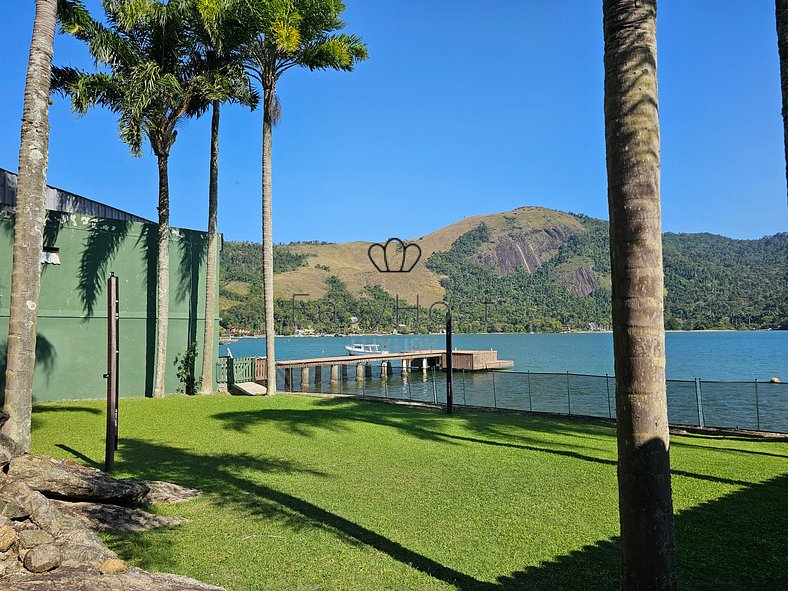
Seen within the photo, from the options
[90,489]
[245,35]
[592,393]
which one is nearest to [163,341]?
[245,35]

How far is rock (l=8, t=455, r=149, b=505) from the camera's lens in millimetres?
6090

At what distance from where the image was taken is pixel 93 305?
59.4 ft

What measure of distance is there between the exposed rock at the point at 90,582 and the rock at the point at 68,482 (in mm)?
2120

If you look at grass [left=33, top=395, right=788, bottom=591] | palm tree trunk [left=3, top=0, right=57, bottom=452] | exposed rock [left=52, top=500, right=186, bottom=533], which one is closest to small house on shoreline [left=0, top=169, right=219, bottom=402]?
grass [left=33, top=395, right=788, bottom=591]

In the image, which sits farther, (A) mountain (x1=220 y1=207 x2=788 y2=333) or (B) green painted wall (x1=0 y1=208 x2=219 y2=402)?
(A) mountain (x1=220 y1=207 x2=788 y2=333)

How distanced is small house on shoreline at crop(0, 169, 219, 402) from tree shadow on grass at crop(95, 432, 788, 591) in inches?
391

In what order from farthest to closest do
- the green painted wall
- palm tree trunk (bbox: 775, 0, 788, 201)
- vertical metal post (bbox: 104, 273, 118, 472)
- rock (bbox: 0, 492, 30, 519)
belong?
the green painted wall
vertical metal post (bbox: 104, 273, 118, 472)
palm tree trunk (bbox: 775, 0, 788, 201)
rock (bbox: 0, 492, 30, 519)

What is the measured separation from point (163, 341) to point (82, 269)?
125 inches

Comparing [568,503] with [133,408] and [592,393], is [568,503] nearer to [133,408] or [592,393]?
[133,408]

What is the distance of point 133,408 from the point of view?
16.2m

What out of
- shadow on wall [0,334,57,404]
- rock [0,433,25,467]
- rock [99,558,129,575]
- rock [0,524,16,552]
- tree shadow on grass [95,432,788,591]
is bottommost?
tree shadow on grass [95,432,788,591]

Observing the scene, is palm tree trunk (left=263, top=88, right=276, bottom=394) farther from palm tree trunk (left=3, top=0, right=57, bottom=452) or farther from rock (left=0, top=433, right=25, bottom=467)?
rock (left=0, top=433, right=25, bottom=467)

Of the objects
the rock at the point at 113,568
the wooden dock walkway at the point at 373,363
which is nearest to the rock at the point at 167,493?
the rock at the point at 113,568

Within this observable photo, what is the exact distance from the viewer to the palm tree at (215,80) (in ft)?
62.1
